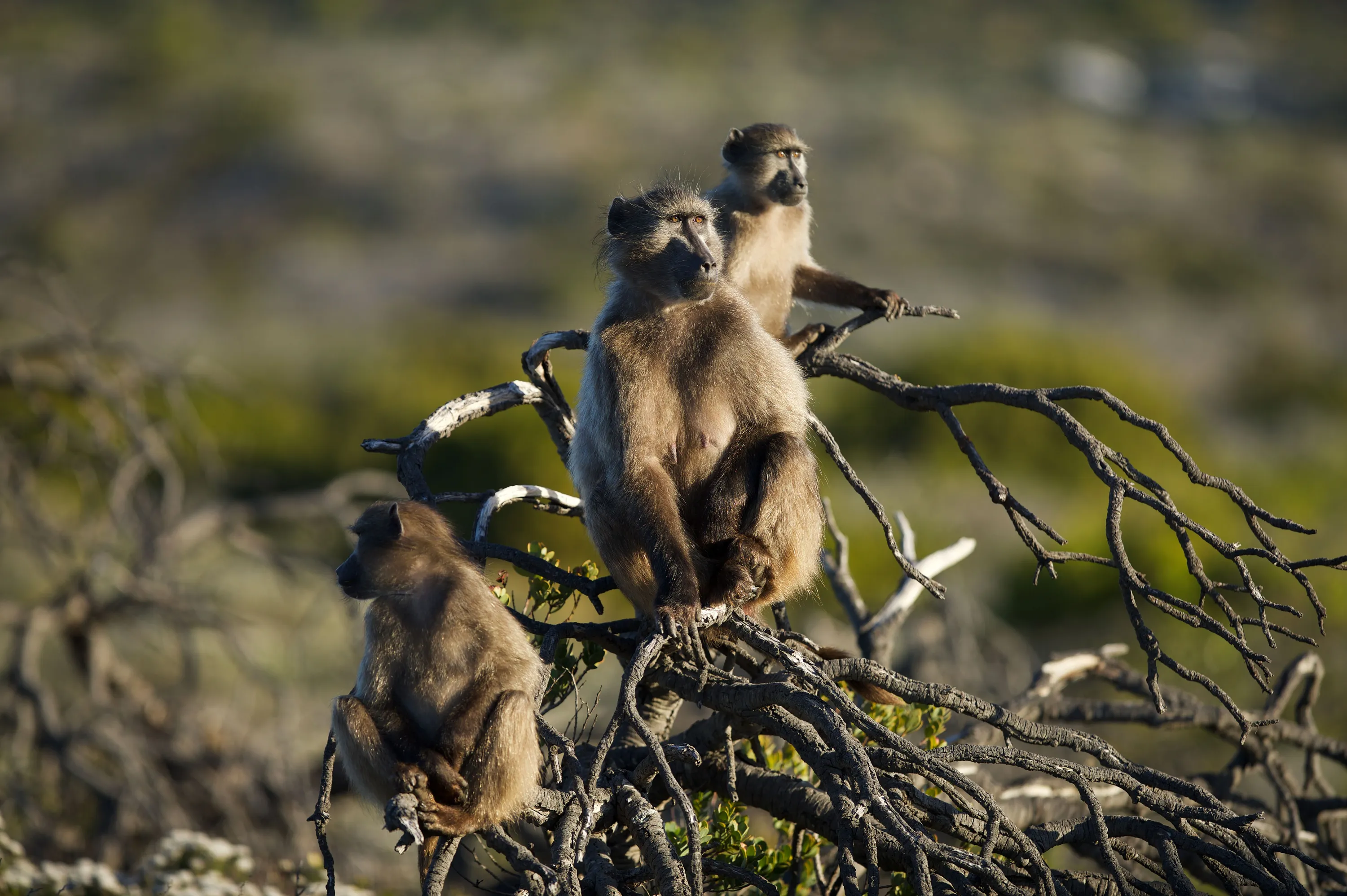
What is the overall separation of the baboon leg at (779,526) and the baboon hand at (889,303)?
3.33ft

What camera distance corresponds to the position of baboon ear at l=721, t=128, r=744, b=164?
208 inches

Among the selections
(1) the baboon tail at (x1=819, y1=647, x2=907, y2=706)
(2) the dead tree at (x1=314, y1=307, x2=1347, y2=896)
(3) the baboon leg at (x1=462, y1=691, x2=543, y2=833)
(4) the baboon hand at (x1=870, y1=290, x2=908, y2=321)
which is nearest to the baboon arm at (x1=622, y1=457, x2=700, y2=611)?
(2) the dead tree at (x1=314, y1=307, x2=1347, y2=896)

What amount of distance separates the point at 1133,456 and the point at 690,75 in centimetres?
3046

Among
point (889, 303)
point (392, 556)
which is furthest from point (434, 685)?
point (889, 303)

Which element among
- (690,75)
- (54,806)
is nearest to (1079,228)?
(690,75)

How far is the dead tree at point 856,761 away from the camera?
2.65 meters

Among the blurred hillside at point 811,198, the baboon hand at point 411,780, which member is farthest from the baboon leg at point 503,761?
the blurred hillside at point 811,198

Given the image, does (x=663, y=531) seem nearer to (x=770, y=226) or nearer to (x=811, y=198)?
(x=770, y=226)

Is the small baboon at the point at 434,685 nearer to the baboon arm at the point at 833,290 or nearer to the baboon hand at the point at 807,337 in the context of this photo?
the baboon hand at the point at 807,337

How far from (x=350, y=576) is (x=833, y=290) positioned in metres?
2.56

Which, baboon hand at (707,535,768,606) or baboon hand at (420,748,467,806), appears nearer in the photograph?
baboon hand at (420,748,467,806)

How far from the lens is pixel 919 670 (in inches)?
258

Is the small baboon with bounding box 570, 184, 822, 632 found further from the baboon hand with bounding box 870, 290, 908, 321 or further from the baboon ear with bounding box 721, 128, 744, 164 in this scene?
the baboon ear with bounding box 721, 128, 744, 164

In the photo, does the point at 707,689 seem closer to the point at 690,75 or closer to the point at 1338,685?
the point at 1338,685
